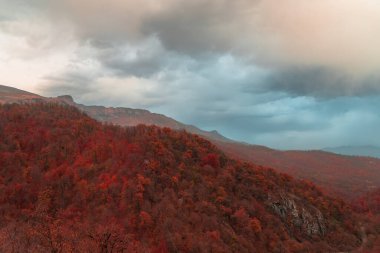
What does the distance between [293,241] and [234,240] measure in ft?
138

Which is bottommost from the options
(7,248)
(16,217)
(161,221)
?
(16,217)

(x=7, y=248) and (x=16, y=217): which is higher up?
(x=7, y=248)

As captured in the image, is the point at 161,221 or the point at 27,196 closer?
the point at 161,221

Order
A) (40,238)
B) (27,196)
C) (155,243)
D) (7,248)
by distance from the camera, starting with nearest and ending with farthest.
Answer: (7,248) → (40,238) → (155,243) → (27,196)

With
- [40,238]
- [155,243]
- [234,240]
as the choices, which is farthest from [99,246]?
[234,240]

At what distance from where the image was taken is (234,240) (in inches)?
6727

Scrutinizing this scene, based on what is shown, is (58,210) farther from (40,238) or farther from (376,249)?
(376,249)

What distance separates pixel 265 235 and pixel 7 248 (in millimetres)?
145506

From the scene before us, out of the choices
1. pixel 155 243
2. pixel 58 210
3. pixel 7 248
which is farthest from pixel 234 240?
pixel 7 248

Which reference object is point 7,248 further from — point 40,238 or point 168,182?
point 168,182

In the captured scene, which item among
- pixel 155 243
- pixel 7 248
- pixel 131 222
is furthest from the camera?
pixel 131 222

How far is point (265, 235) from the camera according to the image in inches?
7505

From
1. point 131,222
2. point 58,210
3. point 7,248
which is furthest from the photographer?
point 58,210

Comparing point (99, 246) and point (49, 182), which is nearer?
point (99, 246)
